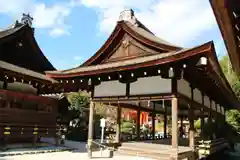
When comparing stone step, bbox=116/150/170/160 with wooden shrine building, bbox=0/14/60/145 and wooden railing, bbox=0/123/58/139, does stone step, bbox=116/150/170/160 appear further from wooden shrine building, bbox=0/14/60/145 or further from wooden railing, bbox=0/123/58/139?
wooden shrine building, bbox=0/14/60/145

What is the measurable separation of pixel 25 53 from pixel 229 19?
1577cm

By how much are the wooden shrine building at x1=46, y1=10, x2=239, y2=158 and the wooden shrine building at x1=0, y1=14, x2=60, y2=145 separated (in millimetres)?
2417

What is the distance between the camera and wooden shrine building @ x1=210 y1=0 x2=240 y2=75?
119 inches

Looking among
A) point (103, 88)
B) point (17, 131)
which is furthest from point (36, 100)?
point (103, 88)

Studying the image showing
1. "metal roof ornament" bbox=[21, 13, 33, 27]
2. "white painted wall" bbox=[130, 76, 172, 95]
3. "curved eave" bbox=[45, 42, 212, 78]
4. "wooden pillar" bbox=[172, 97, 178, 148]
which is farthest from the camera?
"metal roof ornament" bbox=[21, 13, 33, 27]

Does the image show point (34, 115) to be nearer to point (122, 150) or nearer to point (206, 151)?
point (122, 150)

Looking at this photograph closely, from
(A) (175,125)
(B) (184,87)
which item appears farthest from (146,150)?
(B) (184,87)

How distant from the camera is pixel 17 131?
45.6 feet

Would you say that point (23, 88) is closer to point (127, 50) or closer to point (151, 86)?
point (127, 50)

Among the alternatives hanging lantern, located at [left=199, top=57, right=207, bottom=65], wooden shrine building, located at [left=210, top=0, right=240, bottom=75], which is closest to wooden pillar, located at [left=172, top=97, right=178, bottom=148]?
hanging lantern, located at [left=199, top=57, right=207, bottom=65]

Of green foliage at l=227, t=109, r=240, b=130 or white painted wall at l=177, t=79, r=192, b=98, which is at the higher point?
white painted wall at l=177, t=79, r=192, b=98

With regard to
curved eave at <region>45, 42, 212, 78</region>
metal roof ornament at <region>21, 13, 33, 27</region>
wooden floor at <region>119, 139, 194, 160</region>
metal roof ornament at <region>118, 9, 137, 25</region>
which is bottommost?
wooden floor at <region>119, 139, 194, 160</region>

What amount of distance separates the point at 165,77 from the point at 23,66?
10.3 m

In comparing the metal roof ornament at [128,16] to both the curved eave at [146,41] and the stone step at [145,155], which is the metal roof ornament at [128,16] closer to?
the curved eave at [146,41]
